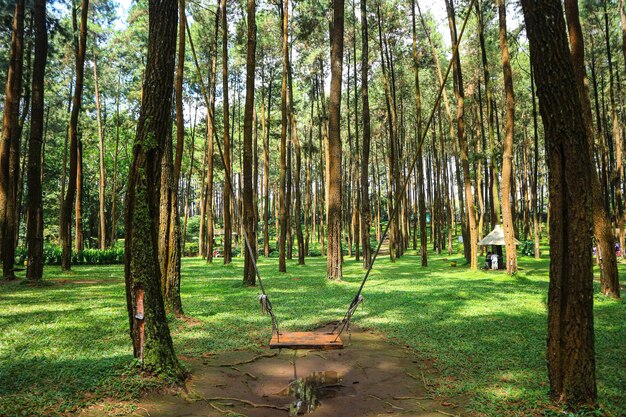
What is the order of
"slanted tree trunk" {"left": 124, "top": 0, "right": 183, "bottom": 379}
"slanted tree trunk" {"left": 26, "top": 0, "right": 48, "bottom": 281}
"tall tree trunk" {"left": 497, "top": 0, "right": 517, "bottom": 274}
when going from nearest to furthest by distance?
"slanted tree trunk" {"left": 124, "top": 0, "right": 183, "bottom": 379} → "slanted tree trunk" {"left": 26, "top": 0, "right": 48, "bottom": 281} → "tall tree trunk" {"left": 497, "top": 0, "right": 517, "bottom": 274}

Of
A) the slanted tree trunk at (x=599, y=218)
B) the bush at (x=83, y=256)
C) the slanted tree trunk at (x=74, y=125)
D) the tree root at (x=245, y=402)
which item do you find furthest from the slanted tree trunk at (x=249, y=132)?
the bush at (x=83, y=256)

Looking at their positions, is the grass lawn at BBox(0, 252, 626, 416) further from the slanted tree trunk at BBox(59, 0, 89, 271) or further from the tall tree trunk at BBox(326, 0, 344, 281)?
the slanted tree trunk at BBox(59, 0, 89, 271)

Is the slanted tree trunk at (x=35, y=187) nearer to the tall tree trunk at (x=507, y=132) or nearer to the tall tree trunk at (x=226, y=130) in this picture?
the tall tree trunk at (x=226, y=130)

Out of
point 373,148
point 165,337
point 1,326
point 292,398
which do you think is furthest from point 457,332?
point 373,148

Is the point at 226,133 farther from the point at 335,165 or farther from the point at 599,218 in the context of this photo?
the point at 599,218

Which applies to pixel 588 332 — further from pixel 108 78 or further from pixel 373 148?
pixel 373 148

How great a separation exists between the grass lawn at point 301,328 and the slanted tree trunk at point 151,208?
0.99ft

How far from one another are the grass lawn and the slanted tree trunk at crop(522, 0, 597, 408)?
1.07 feet

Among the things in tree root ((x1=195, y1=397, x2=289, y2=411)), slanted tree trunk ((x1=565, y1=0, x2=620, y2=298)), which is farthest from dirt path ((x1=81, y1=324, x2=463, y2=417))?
slanted tree trunk ((x1=565, y1=0, x2=620, y2=298))

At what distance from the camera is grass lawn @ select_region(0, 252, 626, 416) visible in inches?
143

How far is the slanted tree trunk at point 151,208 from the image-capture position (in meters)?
3.95

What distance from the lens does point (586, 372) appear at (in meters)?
3.28

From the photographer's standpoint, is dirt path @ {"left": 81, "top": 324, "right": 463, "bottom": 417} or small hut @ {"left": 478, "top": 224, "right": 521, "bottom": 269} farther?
small hut @ {"left": 478, "top": 224, "right": 521, "bottom": 269}

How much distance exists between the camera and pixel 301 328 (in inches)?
253
